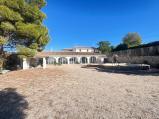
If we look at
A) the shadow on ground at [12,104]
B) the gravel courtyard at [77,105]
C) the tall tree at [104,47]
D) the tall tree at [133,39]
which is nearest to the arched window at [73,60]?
the tall tree at [104,47]

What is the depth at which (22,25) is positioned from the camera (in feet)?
59.7

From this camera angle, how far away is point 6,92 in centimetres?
1053

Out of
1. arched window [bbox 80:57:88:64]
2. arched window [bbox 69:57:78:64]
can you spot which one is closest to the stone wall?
arched window [bbox 80:57:88:64]

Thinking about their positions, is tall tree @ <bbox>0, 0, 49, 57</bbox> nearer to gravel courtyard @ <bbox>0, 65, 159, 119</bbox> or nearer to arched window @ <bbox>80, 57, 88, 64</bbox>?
gravel courtyard @ <bbox>0, 65, 159, 119</bbox>

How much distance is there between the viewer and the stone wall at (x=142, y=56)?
30.8 meters

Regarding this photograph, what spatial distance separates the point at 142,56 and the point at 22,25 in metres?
26.8

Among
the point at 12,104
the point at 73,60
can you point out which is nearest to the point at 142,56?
the point at 73,60

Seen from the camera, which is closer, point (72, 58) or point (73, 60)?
point (72, 58)

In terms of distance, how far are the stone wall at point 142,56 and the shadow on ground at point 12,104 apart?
2407 cm

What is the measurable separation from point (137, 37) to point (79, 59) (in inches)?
1250

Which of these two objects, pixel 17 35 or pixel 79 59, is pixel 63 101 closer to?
pixel 17 35

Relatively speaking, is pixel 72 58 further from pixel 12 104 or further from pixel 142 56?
pixel 12 104

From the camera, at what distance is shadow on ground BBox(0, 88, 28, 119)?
23.4ft

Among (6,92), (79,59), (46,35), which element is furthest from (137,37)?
(6,92)
